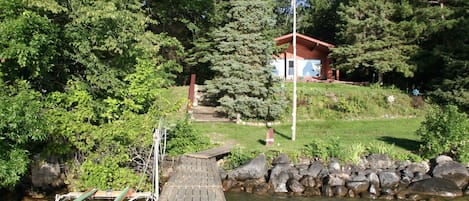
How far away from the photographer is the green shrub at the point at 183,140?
49.0 feet

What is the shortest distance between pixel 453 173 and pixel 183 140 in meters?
8.92

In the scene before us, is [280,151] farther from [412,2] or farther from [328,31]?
[328,31]

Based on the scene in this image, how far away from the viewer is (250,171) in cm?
1409

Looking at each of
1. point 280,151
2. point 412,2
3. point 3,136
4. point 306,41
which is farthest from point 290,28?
point 3,136

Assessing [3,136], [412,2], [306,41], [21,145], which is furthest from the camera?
[306,41]

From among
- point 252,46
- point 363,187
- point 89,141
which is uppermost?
point 252,46

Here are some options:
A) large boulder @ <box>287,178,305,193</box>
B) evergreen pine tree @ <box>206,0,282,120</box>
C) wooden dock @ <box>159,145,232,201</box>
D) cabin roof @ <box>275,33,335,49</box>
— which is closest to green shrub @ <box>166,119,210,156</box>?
wooden dock @ <box>159,145,232,201</box>

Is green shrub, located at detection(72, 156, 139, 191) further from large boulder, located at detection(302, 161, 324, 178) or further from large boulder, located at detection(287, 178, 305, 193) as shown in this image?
large boulder, located at detection(302, 161, 324, 178)

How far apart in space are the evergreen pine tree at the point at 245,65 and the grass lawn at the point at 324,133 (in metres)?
1.11

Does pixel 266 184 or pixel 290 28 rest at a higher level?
pixel 290 28

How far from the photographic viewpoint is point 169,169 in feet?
46.9

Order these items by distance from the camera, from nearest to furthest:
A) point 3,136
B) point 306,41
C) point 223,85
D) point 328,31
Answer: point 3,136, point 223,85, point 306,41, point 328,31

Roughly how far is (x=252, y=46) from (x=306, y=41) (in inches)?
428

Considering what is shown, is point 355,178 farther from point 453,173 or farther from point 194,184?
point 194,184
